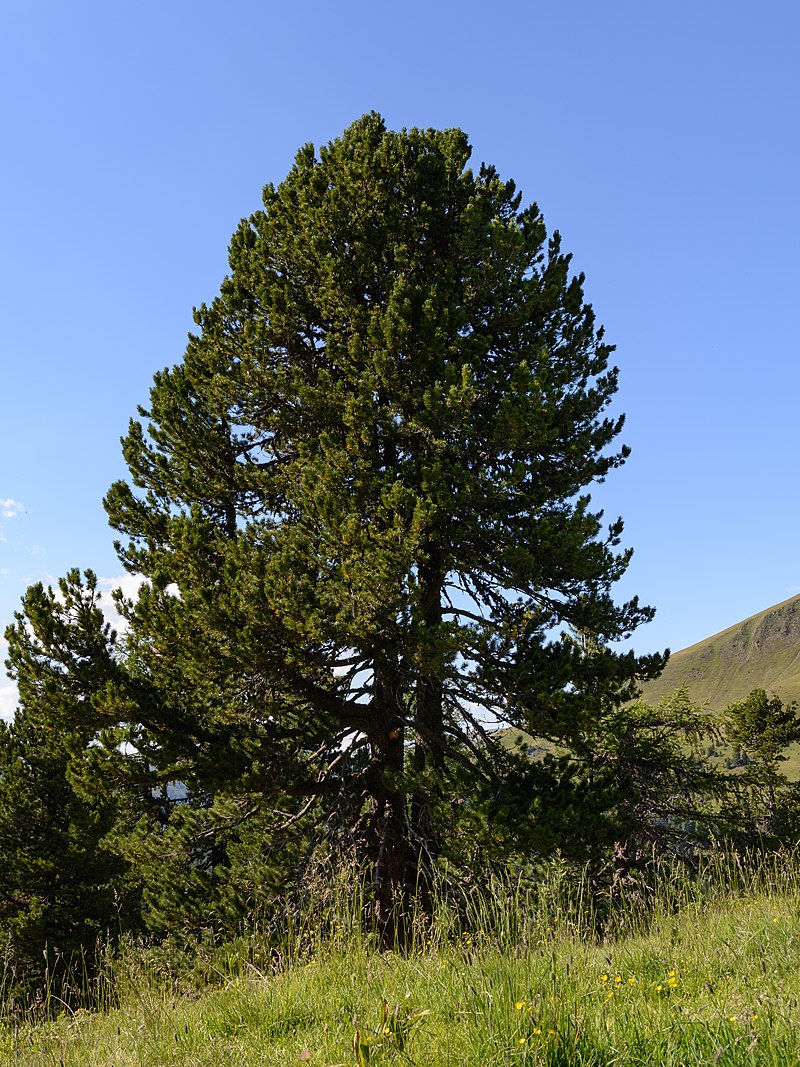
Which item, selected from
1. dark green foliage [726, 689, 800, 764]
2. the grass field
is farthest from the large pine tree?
dark green foliage [726, 689, 800, 764]

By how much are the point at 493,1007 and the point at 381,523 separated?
6.92 m

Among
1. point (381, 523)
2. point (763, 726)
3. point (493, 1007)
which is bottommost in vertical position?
point (763, 726)

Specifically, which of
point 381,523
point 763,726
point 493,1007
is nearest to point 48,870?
point 381,523

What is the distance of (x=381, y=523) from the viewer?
31.5 ft

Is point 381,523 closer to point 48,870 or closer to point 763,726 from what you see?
point 48,870

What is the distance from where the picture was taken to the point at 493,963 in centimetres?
362

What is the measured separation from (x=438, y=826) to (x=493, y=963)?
6201 millimetres

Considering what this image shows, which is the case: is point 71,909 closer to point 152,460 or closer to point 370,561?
point 152,460

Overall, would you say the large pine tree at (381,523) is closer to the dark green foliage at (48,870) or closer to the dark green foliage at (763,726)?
the dark green foliage at (48,870)

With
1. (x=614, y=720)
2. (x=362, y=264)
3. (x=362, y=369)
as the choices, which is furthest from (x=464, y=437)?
(x=614, y=720)

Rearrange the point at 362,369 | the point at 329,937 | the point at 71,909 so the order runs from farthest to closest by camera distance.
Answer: the point at 71,909 → the point at 362,369 → the point at 329,937

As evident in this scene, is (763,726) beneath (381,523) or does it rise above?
beneath

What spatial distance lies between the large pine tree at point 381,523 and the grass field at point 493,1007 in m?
4.28

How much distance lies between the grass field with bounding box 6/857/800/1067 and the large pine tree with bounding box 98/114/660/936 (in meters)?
4.28
